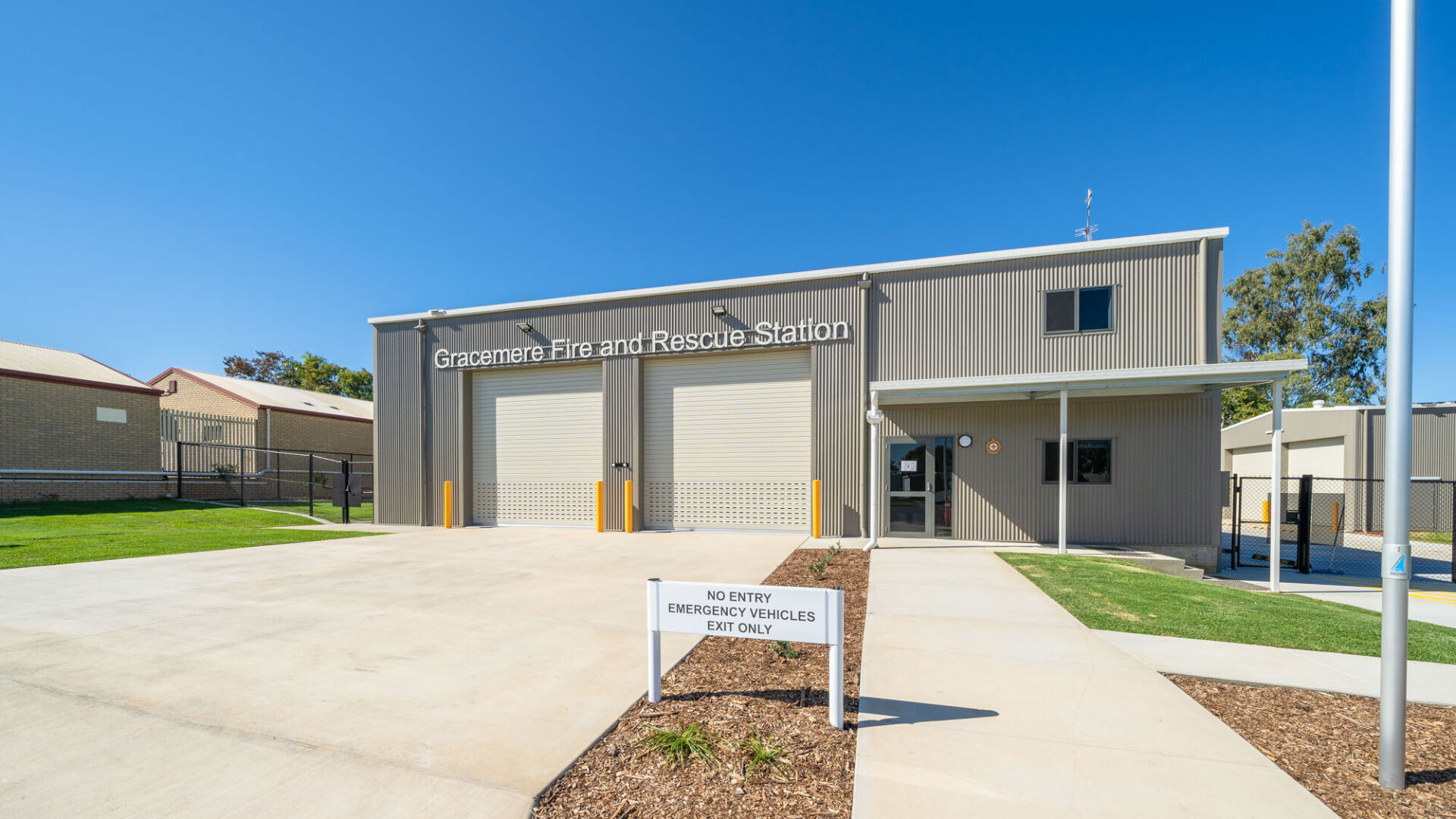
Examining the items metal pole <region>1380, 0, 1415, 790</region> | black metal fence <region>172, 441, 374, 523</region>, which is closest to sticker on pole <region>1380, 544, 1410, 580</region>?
metal pole <region>1380, 0, 1415, 790</region>

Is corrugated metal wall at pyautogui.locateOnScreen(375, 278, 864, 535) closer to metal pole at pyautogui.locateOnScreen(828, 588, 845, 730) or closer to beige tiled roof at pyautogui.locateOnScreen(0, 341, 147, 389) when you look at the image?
metal pole at pyautogui.locateOnScreen(828, 588, 845, 730)

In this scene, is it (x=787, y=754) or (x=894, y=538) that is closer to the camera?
(x=787, y=754)

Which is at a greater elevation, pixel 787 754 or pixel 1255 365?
pixel 1255 365

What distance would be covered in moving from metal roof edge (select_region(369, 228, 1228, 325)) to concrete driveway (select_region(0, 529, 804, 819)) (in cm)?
828

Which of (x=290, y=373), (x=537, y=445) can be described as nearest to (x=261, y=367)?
(x=290, y=373)

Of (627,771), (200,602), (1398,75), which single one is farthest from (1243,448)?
(200,602)

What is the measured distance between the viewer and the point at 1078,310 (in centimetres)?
1330

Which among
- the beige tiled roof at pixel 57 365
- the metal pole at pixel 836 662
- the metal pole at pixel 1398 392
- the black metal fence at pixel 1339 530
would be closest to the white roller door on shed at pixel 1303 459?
the black metal fence at pixel 1339 530

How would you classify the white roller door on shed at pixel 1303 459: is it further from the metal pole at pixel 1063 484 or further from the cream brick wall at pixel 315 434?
the cream brick wall at pixel 315 434

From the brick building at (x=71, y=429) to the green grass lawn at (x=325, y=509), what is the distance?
11.7 ft

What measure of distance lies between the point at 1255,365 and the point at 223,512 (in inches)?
1019

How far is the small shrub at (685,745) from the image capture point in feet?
11.3

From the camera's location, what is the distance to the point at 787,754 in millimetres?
3516

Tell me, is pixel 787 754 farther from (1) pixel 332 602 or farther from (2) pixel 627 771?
(1) pixel 332 602
